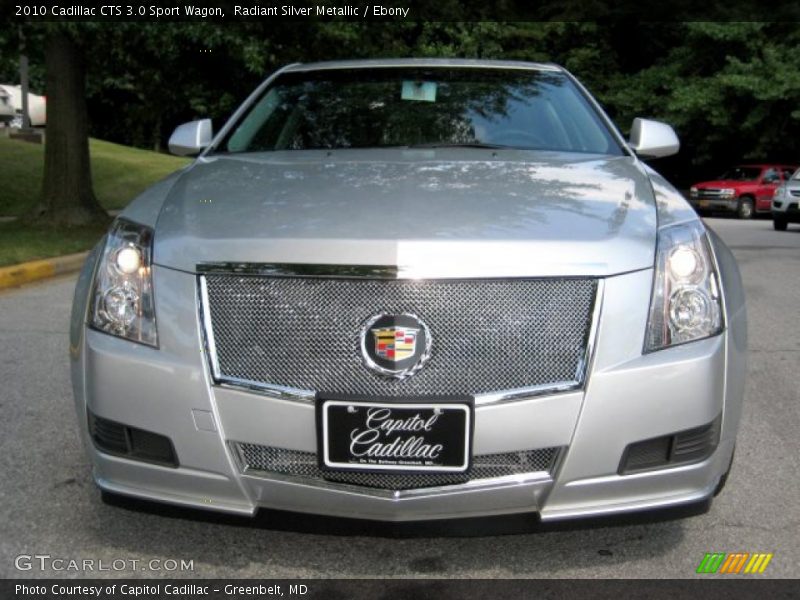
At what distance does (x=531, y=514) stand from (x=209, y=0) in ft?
34.1

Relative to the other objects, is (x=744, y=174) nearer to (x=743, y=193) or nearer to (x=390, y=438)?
(x=743, y=193)

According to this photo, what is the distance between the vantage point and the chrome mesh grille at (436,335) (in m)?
2.46

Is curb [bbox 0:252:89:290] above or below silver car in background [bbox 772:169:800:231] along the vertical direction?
above

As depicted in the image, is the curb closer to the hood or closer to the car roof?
the car roof

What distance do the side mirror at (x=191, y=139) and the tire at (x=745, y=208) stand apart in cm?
2461

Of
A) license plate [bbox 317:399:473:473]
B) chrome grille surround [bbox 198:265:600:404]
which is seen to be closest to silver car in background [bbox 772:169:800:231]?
chrome grille surround [bbox 198:265:600:404]

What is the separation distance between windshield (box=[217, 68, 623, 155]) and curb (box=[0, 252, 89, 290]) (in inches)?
196

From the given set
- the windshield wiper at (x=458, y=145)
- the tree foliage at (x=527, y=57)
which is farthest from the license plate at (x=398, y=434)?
the tree foliage at (x=527, y=57)

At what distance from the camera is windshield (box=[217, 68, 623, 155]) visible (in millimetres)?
3951

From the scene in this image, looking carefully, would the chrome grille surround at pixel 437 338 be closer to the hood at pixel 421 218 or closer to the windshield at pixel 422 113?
the hood at pixel 421 218

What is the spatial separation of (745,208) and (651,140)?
24250mm

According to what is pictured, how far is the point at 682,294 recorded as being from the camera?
2.60 m

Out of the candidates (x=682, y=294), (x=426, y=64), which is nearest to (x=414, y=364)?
(x=682, y=294)

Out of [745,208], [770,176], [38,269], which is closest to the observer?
[38,269]
